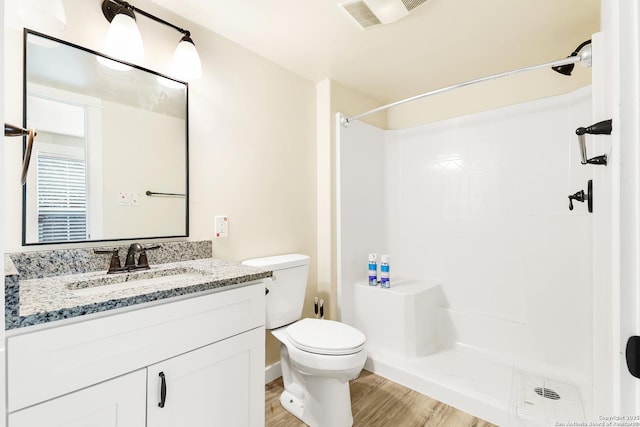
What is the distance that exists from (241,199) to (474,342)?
2061 mm

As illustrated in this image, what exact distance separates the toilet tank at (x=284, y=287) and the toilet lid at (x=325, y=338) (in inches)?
5.4

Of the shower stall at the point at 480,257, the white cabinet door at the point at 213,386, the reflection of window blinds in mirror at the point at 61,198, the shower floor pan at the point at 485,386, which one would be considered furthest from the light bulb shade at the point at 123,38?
the shower floor pan at the point at 485,386

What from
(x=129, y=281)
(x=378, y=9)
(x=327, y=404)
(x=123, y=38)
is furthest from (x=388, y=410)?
(x=123, y=38)

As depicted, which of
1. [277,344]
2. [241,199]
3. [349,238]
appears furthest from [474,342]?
[241,199]

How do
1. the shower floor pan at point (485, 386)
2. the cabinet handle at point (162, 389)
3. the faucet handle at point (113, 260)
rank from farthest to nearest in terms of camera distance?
the shower floor pan at point (485, 386) → the faucet handle at point (113, 260) → the cabinet handle at point (162, 389)

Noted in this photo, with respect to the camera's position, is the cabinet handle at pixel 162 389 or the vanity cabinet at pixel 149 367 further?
the cabinet handle at pixel 162 389

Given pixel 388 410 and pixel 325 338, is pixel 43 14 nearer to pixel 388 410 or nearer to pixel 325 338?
pixel 325 338

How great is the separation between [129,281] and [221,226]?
0.59 m

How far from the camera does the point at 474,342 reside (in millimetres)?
2285

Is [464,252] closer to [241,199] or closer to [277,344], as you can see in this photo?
[277,344]

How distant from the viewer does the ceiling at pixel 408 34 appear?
4.96ft

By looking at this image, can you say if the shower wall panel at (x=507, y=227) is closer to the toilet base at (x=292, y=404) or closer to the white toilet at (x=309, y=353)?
the white toilet at (x=309, y=353)

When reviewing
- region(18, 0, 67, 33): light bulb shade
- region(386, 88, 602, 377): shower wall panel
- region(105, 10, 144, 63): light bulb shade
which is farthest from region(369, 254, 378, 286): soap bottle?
region(18, 0, 67, 33): light bulb shade

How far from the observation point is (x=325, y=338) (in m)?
1.57
